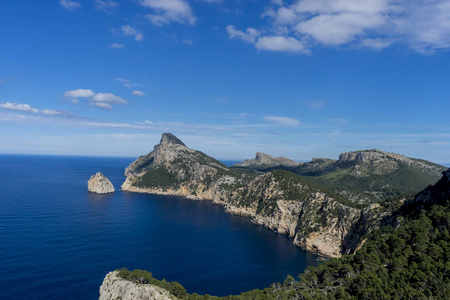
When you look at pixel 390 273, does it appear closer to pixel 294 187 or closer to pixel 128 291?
pixel 128 291

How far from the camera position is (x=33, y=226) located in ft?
429

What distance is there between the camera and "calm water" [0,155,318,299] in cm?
8350

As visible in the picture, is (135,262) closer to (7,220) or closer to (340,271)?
(340,271)

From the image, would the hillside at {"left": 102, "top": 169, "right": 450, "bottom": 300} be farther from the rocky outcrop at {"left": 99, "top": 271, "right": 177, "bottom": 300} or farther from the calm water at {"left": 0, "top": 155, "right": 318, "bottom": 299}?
the calm water at {"left": 0, "top": 155, "right": 318, "bottom": 299}

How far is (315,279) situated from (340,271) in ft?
23.4

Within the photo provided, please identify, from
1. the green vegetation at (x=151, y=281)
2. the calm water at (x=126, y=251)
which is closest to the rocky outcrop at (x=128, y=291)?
the green vegetation at (x=151, y=281)

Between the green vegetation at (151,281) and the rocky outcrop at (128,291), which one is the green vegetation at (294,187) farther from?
the rocky outcrop at (128,291)

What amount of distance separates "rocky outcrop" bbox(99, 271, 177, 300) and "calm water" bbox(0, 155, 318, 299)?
20425 mm

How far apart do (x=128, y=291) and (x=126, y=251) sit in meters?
60.0

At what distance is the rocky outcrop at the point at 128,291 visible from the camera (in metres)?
52.8

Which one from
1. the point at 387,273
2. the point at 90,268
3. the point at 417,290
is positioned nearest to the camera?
the point at 417,290

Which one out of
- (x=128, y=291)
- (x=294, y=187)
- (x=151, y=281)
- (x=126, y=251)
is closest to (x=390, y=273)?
(x=151, y=281)

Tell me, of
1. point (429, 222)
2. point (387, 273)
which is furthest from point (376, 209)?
point (387, 273)

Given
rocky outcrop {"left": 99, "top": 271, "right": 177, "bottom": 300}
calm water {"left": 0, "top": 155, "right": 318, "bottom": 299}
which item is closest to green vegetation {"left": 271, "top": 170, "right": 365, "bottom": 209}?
calm water {"left": 0, "top": 155, "right": 318, "bottom": 299}
